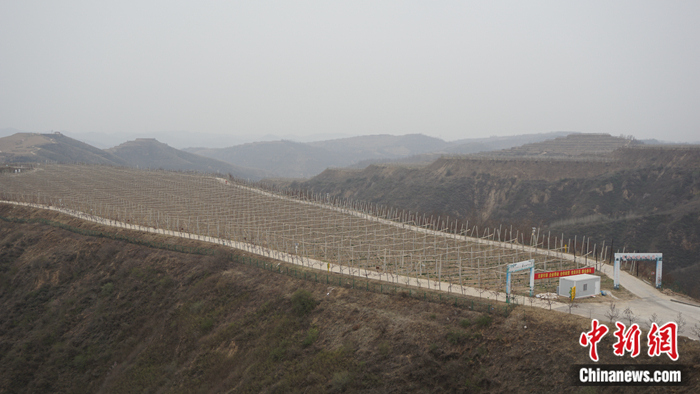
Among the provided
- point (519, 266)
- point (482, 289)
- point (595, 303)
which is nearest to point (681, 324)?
point (595, 303)

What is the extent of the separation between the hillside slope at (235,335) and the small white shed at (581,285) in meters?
5.61

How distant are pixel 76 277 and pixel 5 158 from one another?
162904mm

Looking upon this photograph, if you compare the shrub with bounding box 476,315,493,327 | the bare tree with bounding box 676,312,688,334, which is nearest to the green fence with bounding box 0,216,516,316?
the shrub with bounding box 476,315,493,327

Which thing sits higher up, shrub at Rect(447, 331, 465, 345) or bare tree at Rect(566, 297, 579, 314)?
bare tree at Rect(566, 297, 579, 314)

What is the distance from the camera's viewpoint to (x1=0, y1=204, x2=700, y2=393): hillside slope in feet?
81.8

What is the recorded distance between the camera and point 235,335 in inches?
1398

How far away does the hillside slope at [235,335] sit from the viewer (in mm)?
24938

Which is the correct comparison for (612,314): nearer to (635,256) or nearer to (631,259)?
(631,259)

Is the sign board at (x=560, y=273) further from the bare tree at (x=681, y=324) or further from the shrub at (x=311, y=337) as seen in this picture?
the shrub at (x=311, y=337)

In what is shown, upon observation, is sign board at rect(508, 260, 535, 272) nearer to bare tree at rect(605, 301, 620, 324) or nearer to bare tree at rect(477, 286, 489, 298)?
bare tree at rect(477, 286, 489, 298)

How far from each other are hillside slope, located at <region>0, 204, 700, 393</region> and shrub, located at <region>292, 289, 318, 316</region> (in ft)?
0.40

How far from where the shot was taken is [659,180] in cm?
9744

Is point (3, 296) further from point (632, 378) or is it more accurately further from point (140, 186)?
point (632, 378)

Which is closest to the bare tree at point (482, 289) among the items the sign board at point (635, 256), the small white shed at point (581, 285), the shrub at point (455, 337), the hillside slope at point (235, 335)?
the hillside slope at point (235, 335)
